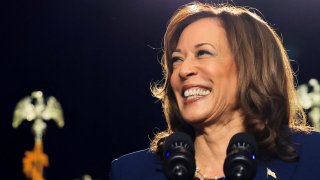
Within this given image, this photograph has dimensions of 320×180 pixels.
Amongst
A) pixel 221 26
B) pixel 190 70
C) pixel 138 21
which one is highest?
pixel 138 21

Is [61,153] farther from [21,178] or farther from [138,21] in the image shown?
[138,21]

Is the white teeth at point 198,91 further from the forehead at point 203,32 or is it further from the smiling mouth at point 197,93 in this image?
the forehead at point 203,32

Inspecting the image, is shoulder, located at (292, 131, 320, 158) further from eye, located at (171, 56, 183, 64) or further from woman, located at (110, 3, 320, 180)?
eye, located at (171, 56, 183, 64)

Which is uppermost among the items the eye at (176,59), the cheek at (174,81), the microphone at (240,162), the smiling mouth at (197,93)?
the eye at (176,59)

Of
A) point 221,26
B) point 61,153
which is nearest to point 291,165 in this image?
point 221,26

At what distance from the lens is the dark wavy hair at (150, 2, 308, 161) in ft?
8.52

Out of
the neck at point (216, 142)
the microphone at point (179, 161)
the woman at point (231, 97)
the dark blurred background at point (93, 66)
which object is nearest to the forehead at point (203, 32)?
the woman at point (231, 97)

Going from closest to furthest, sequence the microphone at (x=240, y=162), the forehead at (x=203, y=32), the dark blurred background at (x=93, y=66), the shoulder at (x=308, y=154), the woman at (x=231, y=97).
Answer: the microphone at (x=240, y=162), the shoulder at (x=308, y=154), the woman at (x=231, y=97), the forehead at (x=203, y=32), the dark blurred background at (x=93, y=66)

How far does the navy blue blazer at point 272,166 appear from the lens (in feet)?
7.84

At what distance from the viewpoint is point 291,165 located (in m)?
2.43

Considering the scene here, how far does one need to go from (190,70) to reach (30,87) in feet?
11.7

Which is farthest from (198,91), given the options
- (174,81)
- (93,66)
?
(93,66)

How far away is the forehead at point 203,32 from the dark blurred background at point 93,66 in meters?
2.89

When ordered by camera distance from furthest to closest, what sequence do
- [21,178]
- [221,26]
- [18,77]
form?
[21,178] < [18,77] < [221,26]
